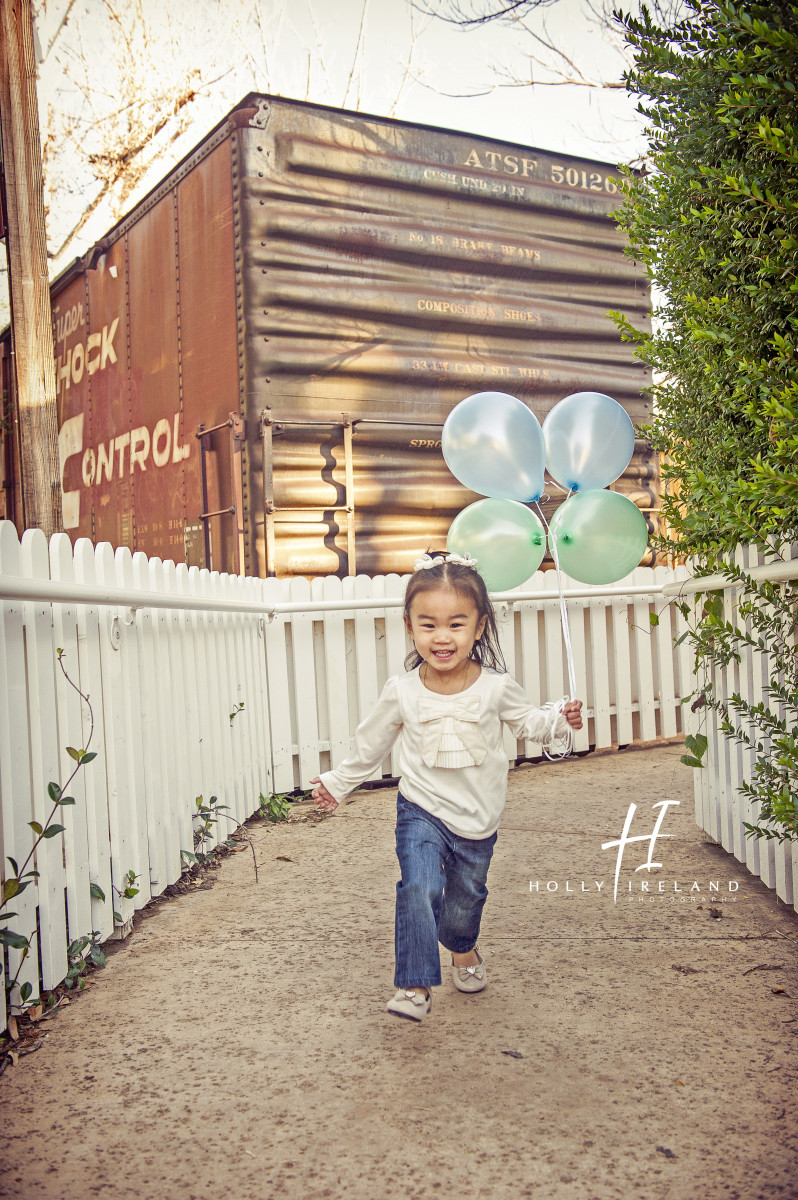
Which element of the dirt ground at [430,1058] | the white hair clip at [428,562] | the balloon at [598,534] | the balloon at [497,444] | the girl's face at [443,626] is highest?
the balloon at [497,444]

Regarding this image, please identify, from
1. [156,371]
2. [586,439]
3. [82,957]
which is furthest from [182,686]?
[156,371]

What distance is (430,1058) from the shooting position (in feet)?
6.72

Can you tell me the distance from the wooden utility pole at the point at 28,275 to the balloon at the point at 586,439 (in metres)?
3.39

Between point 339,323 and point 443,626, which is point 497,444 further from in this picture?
point 339,323

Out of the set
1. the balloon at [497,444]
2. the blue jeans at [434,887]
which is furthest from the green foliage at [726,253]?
the blue jeans at [434,887]

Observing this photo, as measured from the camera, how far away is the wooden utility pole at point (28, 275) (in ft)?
19.2

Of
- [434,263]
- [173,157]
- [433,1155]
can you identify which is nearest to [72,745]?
[433,1155]

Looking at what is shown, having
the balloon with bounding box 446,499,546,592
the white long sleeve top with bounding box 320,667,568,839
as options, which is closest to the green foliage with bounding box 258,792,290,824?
the balloon with bounding box 446,499,546,592

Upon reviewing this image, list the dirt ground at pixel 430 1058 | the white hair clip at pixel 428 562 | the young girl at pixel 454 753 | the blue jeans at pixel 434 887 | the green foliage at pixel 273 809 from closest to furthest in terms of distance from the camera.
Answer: the dirt ground at pixel 430 1058 → the blue jeans at pixel 434 887 → the young girl at pixel 454 753 → the white hair clip at pixel 428 562 → the green foliage at pixel 273 809

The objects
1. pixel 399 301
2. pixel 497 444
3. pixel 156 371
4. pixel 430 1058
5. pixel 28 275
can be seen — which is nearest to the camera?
pixel 430 1058

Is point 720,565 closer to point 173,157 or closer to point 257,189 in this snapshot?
point 257,189

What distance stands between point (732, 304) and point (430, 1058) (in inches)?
84.6

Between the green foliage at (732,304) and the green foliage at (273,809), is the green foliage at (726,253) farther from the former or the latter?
the green foliage at (273,809)

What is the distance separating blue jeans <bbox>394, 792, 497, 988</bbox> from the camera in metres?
2.24
